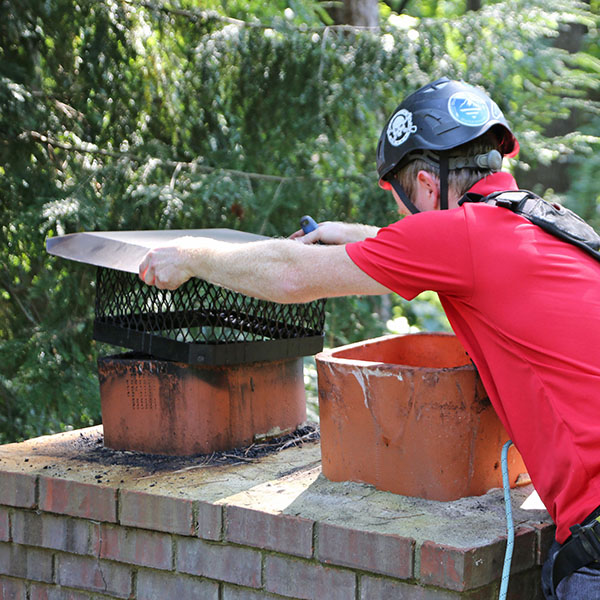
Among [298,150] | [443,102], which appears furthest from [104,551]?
[298,150]

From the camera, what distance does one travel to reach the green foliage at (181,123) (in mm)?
5516

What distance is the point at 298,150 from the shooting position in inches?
245

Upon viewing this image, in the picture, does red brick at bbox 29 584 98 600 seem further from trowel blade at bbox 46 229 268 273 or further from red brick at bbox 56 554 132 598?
trowel blade at bbox 46 229 268 273

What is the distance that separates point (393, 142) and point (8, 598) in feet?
7.58

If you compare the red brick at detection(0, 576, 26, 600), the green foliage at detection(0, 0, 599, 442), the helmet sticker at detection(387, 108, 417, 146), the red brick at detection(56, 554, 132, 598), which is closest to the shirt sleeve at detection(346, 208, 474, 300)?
the helmet sticker at detection(387, 108, 417, 146)

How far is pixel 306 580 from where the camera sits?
8.63 ft

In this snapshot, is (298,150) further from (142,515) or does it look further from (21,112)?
(142,515)

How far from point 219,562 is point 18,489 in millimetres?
887

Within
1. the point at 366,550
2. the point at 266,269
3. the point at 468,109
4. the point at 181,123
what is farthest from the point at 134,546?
the point at 181,123

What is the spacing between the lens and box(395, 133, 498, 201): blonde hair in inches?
104

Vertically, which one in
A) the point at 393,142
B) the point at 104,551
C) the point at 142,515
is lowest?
the point at 104,551

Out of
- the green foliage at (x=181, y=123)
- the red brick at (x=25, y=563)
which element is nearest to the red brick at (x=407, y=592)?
the red brick at (x=25, y=563)

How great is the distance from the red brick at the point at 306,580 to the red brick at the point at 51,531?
78 cm

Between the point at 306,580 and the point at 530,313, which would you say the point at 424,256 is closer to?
the point at 530,313
